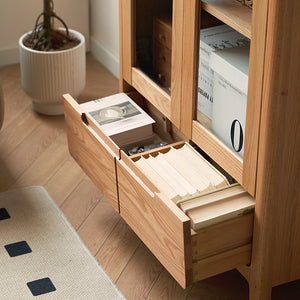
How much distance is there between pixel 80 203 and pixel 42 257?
0.30 metres

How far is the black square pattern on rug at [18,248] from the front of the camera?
1852 millimetres

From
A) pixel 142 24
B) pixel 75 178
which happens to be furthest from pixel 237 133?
pixel 75 178

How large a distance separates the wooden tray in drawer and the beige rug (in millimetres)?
288

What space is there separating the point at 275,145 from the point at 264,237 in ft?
0.80

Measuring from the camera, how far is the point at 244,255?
1470mm

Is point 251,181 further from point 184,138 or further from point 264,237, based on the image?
point 184,138

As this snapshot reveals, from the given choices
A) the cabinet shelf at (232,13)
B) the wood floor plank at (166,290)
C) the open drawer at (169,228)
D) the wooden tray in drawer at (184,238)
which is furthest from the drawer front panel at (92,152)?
the cabinet shelf at (232,13)

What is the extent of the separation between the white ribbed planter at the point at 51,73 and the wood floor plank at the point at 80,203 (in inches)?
20.4

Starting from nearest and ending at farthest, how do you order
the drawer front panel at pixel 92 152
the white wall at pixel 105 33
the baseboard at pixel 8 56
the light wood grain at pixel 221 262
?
1. the light wood grain at pixel 221 262
2. the drawer front panel at pixel 92 152
3. the white wall at pixel 105 33
4. the baseboard at pixel 8 56

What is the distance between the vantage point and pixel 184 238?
134 cm

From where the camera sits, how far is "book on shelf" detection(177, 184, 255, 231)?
53.9 inches

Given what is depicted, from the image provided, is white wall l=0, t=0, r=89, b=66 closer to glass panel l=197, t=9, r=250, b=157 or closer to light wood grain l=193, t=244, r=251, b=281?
glass panel l=197, t=9, r=250, b=157

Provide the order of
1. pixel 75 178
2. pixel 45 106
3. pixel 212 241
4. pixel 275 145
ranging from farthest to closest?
pixel 45 106 → pixel 75 178 → pixel 212 241 → pixel 275 145

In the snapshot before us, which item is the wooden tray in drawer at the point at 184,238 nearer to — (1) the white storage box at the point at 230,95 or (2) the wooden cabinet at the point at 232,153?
(2) the wooden cabinet at the point at 232,153
